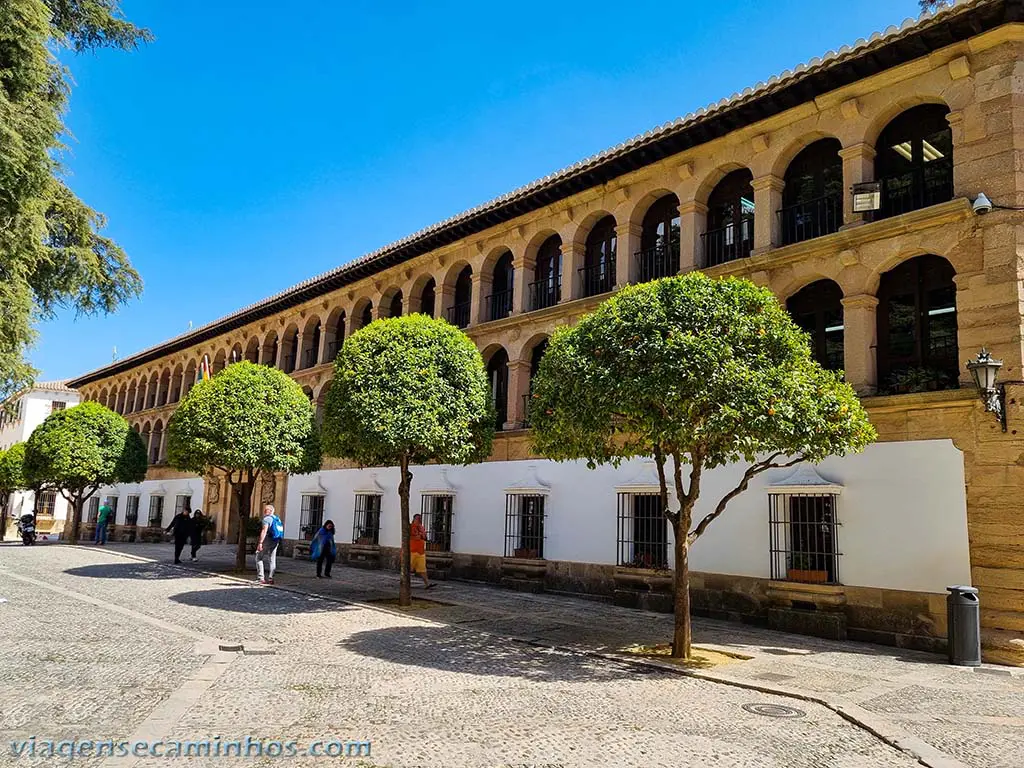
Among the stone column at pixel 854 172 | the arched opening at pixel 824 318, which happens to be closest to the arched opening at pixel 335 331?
the arched opening at pixel 824 318

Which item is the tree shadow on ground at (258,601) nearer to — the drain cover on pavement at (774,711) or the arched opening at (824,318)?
the drain cover on pavement at (774,711)

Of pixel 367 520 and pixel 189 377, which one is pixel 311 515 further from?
pixel 189 377

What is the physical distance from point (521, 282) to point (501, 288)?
1727mm

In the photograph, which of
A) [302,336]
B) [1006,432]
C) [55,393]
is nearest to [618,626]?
[1006,432]

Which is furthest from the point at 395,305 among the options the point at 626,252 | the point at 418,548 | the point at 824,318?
the point at 824,318

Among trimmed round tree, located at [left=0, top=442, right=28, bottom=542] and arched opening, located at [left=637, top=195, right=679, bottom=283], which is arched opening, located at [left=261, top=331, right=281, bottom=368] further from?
arched opening, located at [left=637, top=195, right=679, bottom=283]

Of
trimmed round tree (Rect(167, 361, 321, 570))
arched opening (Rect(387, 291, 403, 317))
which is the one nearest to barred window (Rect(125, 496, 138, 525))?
arched opening (Rect(387, 291, 403, 317))

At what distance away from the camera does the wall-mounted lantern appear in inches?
414

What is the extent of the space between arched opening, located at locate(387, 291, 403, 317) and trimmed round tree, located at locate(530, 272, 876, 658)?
14.5 m

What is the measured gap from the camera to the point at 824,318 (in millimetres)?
13875

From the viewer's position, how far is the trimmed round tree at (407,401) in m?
13.3

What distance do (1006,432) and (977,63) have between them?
5855mm

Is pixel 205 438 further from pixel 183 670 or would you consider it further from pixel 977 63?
pixel 977 63

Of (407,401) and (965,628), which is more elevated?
(407,401)
